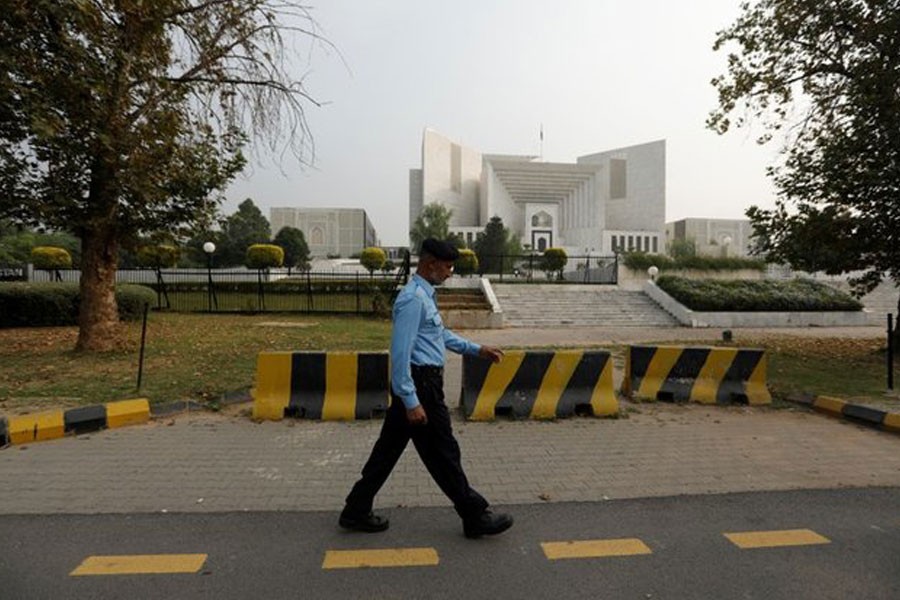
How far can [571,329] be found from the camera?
1802 centimetres

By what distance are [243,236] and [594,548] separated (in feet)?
219

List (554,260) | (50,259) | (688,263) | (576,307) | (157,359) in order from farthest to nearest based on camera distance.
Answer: (554,260) → (50,259) → (688,263) → (576,307) → (157,359)

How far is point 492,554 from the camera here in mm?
3104

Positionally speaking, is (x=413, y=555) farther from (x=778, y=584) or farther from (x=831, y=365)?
(x=831, y=365)

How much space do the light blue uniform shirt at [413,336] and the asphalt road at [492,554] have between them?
0.93 m

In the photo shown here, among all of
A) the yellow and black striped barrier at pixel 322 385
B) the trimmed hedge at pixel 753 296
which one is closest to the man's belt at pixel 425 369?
the yellow and black striped barrier at pixel 322 385

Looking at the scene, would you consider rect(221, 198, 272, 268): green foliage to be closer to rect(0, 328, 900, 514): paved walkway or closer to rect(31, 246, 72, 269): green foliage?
rect(31, 246, 72, 269): green foliage

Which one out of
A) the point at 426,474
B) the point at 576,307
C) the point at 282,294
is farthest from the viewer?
the point at 282,294

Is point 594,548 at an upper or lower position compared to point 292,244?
lower

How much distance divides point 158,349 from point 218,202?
9.86ft

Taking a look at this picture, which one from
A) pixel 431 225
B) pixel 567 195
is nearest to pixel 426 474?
pixel 431 225

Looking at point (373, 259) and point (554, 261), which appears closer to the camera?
point (554, 261)

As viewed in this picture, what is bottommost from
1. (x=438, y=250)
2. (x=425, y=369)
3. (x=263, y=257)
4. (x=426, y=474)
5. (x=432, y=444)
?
(x=426, y=474)

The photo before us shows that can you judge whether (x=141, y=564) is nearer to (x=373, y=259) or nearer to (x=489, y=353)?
(x=489, y=353)
